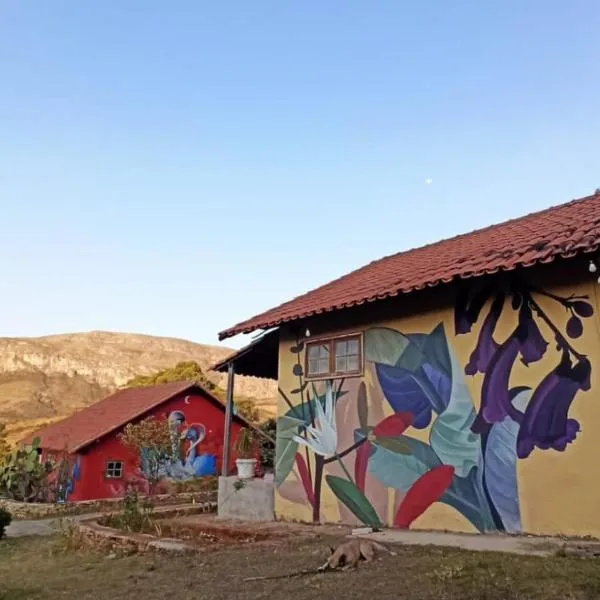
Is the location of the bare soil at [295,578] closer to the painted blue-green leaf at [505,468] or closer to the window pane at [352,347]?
the painted blue-green leaf at [505,468]

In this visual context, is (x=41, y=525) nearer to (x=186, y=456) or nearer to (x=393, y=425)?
(x=186, y=456)

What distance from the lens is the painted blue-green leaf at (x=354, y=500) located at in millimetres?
9070

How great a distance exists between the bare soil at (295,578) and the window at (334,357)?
2.57 metres

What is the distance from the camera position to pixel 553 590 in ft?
14.0

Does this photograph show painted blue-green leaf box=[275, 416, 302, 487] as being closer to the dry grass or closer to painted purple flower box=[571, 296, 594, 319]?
the dry grass

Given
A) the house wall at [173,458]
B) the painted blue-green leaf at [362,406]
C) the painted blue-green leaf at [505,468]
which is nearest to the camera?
the painted blue-green leaf at [505,468]

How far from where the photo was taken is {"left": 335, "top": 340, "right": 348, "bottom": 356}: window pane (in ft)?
33.0

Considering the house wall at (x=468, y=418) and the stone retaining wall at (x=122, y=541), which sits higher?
the house wall at (x=468, y=418)

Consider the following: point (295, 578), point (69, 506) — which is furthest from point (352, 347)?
point (69, 506)

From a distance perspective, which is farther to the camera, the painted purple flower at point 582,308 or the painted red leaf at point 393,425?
the painted red leaf at point 393,425

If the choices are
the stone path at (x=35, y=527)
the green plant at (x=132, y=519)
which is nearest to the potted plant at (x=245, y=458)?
the green plant at (x=132, y=519)

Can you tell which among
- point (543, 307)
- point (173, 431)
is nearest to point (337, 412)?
point (543, 307)

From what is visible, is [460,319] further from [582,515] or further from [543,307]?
[582,515]

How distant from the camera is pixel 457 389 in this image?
8.22m
